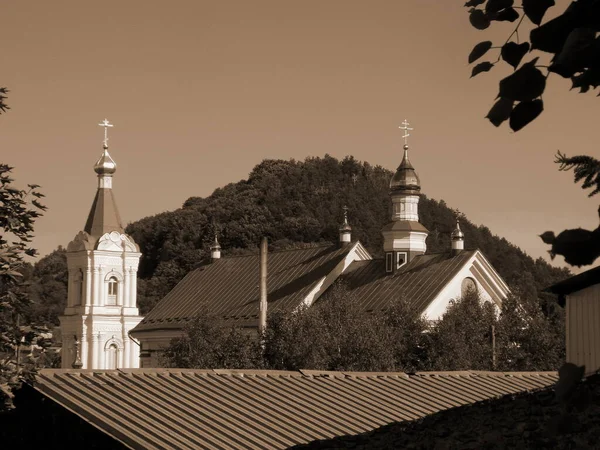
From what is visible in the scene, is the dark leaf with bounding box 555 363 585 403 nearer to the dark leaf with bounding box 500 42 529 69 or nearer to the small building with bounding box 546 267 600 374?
the dark leaf with bounding box 500 42 529 69

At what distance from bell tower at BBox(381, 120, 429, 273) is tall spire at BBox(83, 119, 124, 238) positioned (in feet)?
73.4

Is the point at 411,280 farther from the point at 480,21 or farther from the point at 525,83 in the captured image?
the point at 525,83

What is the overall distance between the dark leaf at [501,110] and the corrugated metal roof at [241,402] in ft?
34.6

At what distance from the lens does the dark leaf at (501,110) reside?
89.7 inches

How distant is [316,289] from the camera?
52.6 metres

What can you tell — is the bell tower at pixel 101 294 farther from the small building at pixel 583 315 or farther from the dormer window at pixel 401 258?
the small building at pixel 583 315

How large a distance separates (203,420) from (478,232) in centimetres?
8798

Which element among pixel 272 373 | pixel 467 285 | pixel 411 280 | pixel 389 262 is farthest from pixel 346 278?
pixel 272 373

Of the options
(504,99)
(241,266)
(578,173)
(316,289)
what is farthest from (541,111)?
(241,266)

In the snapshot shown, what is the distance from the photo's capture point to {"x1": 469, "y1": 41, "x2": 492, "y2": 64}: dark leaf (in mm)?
2424

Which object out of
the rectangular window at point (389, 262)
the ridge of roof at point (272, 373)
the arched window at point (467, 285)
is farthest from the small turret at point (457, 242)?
the ridge of roof at point (272, 373)

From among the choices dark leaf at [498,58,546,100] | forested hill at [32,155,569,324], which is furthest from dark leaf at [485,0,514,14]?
forested hill at [32,155,569,324]

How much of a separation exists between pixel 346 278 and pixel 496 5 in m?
50.9

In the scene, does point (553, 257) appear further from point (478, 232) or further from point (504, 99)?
point (478, 232)
